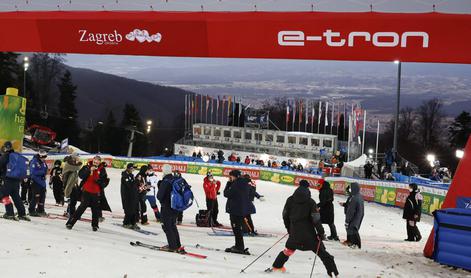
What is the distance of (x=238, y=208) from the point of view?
35.8 ft

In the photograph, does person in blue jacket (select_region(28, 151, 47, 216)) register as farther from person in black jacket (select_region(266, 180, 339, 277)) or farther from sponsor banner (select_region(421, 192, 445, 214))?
sponsor banner (select_region(421, 192, 445, 214))

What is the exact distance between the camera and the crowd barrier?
22487mm

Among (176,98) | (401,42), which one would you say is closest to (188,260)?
(401,42)

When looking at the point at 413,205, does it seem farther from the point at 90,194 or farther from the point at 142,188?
the point at 90,194

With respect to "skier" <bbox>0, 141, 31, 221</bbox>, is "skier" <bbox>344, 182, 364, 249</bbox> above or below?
below

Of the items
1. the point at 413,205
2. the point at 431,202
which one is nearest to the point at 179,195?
the point at 413,205

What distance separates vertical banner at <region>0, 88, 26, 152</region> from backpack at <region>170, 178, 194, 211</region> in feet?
45.2

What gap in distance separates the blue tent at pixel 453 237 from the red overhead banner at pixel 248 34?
3.34m

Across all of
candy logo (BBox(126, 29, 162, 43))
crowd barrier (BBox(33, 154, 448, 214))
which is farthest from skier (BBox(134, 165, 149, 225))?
crowd barrier (BBox(33, 154, 448, 214))

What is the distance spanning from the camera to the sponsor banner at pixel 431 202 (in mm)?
21669

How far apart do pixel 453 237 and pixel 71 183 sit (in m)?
8.72

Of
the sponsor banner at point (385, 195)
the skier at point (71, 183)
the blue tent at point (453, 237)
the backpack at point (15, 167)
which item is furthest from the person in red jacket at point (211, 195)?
the sponsor banner at point (385, 195)

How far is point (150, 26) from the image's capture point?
31.3ft

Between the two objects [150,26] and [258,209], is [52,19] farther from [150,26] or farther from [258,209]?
[258,209]
